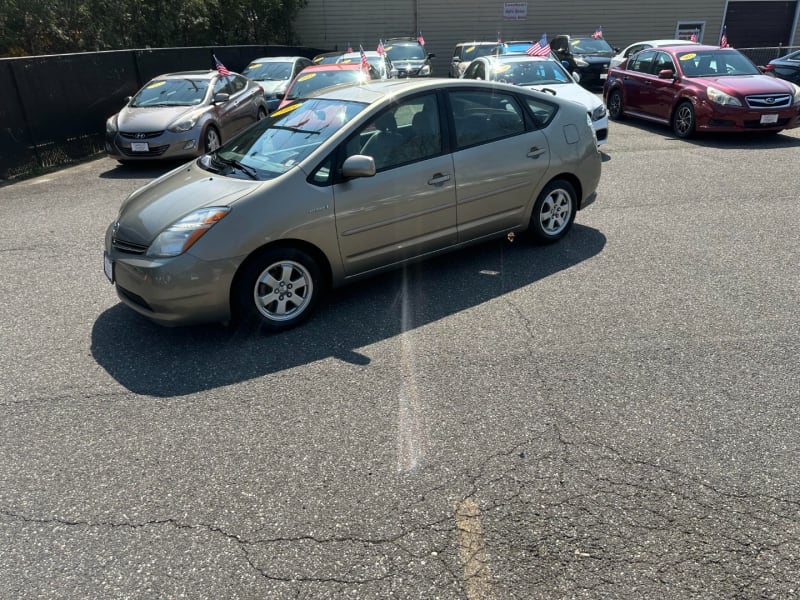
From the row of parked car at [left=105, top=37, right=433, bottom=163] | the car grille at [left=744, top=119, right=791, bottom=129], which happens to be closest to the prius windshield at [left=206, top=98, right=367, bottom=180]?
the row of parked car at [left=105, top=37, right=433, bottom=163]

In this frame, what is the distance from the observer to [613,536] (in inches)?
106

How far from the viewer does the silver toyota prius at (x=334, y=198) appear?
4.25 metres

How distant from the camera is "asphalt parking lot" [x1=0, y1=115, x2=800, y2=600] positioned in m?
2.58

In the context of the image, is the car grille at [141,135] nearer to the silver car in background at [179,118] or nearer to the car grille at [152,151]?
the silver car in background at [179,118]

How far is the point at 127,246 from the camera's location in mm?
4430

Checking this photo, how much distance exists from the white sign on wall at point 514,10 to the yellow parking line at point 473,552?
1038 inches

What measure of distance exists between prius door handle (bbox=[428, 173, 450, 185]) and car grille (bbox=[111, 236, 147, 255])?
Answer: 87.5 inches

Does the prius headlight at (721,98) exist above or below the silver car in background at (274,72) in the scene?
below

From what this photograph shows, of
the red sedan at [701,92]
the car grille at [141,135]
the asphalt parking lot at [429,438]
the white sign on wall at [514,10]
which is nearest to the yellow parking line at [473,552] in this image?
the asphalt parking lot at [429,438]

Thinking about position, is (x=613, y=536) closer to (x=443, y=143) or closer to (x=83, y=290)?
(x=443, y=143)

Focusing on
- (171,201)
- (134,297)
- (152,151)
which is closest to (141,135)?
(152,151)

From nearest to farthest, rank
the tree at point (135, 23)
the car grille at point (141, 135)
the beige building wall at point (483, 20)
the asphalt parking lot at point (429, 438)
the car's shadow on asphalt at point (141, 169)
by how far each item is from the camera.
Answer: the asphalt parking lot at point (429, 438)
the car grille at point (141, 135)
the car's shadow on asphalt at point (141, 169)
the tree at point (135, 23)
the beige building wall at point (483, 20)

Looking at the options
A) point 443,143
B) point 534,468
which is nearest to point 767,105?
point 443,143

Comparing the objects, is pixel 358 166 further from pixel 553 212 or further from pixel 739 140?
pixel 739 140
